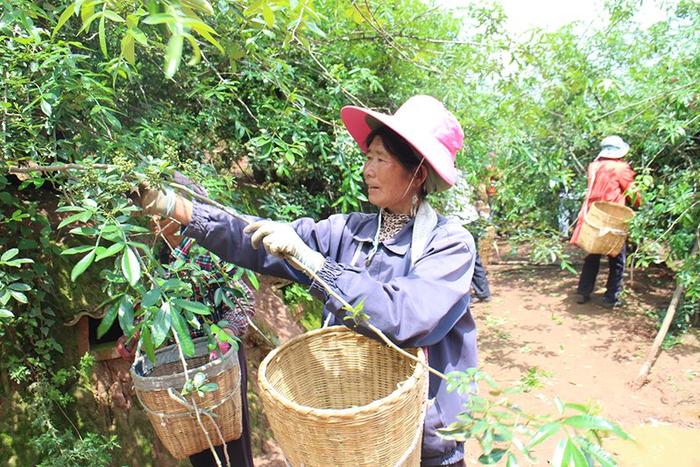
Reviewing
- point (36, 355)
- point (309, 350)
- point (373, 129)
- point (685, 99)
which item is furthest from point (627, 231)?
point (36, 355)

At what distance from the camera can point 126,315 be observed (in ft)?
3.88

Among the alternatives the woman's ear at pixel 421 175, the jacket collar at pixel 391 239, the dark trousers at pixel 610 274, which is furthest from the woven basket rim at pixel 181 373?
the dark trousers at pixel 610 274

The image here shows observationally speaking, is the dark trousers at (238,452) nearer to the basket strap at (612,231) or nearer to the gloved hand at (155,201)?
the gloved hand at (155,201)

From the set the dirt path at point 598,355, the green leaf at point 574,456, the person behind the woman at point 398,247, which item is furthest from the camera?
the dirt path at point 598,355

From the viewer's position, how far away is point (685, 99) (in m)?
4.21

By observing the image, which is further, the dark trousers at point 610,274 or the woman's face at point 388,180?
the dark trousers at point 610,274

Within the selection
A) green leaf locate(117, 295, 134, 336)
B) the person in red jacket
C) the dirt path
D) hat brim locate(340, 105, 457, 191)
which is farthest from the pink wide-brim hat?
the person in red jacket

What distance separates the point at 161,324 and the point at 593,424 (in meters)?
0.89

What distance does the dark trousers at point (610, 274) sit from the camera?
5277mm

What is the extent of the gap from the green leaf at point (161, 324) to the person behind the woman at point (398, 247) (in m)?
0.31

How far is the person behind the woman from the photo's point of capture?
129 cm

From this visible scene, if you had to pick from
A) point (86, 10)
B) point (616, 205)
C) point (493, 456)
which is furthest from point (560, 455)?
point (616, 205)

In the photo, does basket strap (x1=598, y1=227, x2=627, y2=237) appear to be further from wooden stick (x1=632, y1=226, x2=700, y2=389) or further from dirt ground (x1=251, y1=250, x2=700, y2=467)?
dirt ground (x1=251, y1=250, x2=700, y2=467)

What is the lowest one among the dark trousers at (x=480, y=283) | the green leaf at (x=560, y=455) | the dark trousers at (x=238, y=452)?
the dark trousers at (x=480, y=283)
